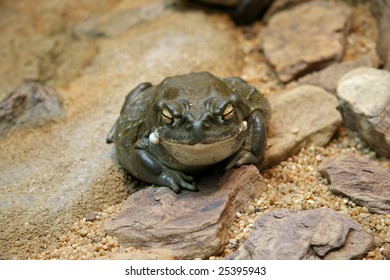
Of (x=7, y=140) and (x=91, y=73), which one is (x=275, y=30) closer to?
(x=91, y=73)

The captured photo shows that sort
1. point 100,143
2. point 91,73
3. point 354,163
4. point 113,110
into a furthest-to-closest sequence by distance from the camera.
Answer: point 91,73 < point 113,110 < point 100,143 < point 354,163

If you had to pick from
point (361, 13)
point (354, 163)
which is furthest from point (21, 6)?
point (354, 163)

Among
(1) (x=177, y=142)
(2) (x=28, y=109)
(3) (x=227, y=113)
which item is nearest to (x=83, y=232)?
(1) (x=177, y=142)

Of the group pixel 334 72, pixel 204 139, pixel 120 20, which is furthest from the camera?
pixel 120 20

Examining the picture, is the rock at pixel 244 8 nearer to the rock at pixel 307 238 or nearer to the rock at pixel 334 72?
the rock at pixel 334 72

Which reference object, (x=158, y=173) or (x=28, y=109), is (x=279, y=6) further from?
(x=158, y=173)

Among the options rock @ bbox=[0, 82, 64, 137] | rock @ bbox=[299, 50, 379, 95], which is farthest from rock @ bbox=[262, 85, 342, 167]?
rock @ bbox=[0, 82, 64, 137]
